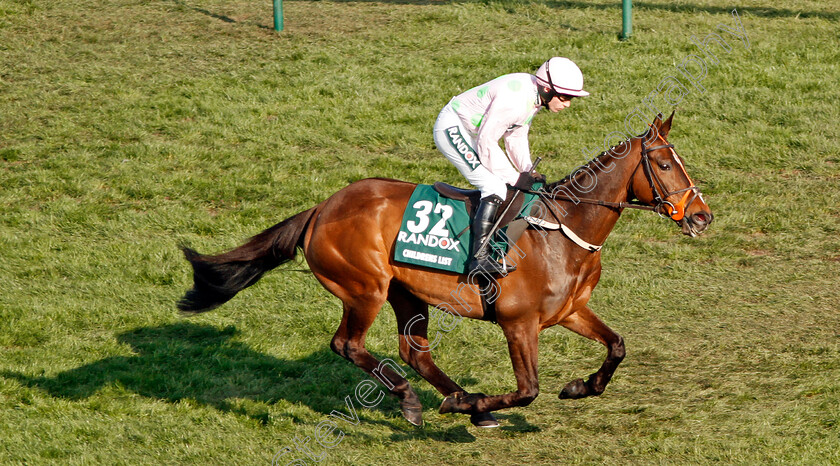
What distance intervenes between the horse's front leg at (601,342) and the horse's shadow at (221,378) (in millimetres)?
1199

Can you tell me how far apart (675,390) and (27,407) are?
455 cm

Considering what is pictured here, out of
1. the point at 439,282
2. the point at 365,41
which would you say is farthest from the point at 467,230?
the point at 365,41

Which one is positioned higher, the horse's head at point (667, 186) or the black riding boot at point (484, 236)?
the horse's head at point (667, 186)

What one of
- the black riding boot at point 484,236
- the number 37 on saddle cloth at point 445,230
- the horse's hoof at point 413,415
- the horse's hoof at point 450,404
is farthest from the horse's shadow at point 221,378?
the black riding boot at point 484,236

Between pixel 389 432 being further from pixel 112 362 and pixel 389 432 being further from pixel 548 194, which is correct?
pixel 112 362

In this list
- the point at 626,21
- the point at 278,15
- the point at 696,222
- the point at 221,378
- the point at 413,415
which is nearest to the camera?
the point at 696,222

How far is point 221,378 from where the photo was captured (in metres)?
6.74

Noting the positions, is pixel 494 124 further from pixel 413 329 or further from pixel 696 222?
pixel 413 329

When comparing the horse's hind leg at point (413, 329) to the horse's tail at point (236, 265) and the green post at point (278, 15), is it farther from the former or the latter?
the green post at point (278, 15)

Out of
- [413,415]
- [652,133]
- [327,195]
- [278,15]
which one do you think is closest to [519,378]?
[413,415]

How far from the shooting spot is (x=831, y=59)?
12484 millimetres

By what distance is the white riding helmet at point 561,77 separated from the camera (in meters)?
5.41

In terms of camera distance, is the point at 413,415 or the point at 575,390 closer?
the point at 575,390

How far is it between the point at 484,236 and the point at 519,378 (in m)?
0.90
